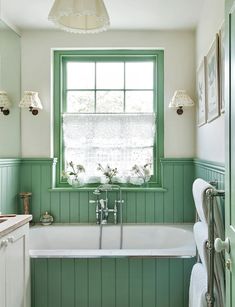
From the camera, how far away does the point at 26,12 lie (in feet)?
10.1

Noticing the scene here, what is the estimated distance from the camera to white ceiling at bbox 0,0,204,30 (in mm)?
2896

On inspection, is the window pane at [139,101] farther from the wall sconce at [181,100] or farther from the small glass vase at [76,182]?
the small glass vase at [76,182]

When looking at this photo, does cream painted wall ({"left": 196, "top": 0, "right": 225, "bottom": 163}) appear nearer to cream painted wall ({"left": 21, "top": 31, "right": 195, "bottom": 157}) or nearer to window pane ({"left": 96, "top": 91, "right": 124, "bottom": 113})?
cream painted wall ({"left": 21, "top": 31, "right": 195, "bottom": 157})

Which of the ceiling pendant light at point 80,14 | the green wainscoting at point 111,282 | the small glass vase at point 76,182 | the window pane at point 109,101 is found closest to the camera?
the ceiling pendant light at point 80,14

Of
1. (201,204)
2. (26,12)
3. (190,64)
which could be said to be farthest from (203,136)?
(26,12)

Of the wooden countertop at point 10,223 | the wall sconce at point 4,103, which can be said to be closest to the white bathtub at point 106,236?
the wooden countertop at point 10,223

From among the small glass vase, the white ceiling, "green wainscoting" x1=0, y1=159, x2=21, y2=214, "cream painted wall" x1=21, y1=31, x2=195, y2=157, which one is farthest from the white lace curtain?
the white ceiling

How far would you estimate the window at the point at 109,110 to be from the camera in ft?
11.8

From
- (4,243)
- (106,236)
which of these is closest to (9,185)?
(106,236)

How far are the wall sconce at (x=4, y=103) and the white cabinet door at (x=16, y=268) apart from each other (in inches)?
55.4

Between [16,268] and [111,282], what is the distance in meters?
0.70

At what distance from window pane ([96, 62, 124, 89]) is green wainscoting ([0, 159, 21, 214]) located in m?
1.20

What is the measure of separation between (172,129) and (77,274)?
1.75m

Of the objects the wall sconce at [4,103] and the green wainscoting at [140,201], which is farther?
the green wainscoting at [140,201]
